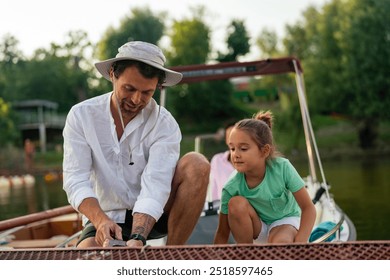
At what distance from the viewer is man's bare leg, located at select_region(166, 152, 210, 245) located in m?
2.35

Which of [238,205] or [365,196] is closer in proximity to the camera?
[238,205]

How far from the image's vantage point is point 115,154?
238 centimetres

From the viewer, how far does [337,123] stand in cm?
2255

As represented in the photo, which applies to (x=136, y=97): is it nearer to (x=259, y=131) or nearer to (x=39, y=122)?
(x=259, y=131)

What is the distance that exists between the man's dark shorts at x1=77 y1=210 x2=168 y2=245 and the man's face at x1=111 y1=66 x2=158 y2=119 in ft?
1.57

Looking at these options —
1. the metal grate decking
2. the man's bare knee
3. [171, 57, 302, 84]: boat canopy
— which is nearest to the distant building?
[171, 57, 302, 84]: boat canopy

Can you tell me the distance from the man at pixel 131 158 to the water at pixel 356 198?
3.83 meters

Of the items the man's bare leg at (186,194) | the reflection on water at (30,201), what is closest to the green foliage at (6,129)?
the reflection on water at (30,201)

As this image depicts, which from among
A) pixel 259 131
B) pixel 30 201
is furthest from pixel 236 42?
pixel 259 131

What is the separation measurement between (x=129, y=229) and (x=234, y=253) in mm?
970

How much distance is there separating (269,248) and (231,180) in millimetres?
1038

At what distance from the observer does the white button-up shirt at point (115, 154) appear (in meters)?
2.31
